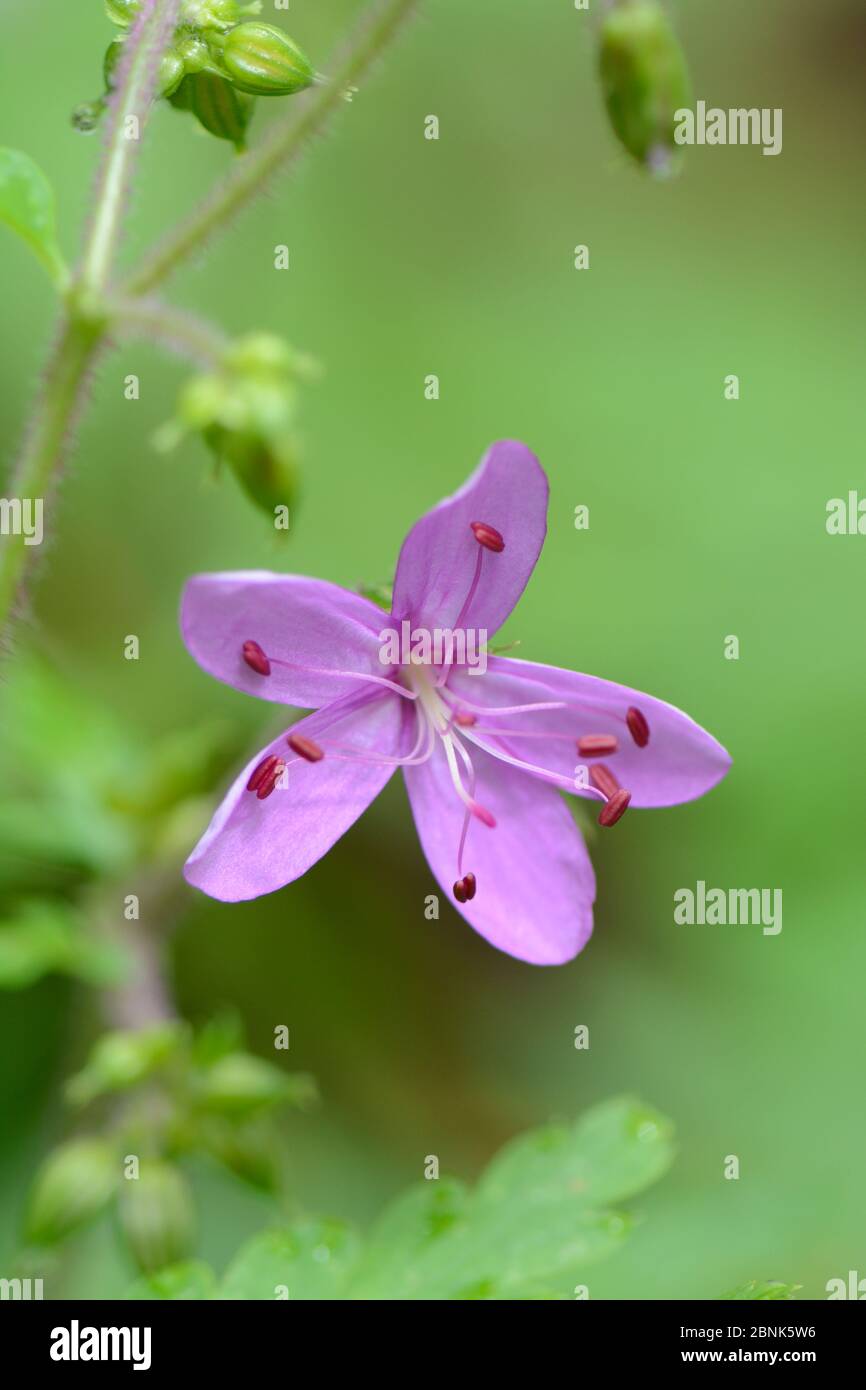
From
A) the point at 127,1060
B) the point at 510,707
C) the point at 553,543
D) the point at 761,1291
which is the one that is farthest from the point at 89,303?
the point at 553,543

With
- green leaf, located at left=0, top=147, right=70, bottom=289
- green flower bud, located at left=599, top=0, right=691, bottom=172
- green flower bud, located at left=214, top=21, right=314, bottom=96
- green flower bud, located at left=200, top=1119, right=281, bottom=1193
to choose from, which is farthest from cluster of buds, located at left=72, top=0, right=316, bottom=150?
green flower bud, located at left=200, top=1119, right=281, bottom=1193

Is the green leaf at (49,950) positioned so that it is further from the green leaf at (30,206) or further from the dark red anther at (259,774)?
the green leaf at (30,206)

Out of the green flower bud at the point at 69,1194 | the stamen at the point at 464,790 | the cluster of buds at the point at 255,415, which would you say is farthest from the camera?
the green flower bud at the point at 69,1194

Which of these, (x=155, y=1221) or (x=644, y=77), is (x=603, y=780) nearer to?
(x=644, y=77)

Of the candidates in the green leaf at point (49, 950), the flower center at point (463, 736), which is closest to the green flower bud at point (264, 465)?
the flower center at point (463, 736)

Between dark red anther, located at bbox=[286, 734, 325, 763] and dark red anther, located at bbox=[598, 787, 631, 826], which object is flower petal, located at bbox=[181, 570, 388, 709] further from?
dark red anther, located at bbox=[598, 787, 631, 826]
